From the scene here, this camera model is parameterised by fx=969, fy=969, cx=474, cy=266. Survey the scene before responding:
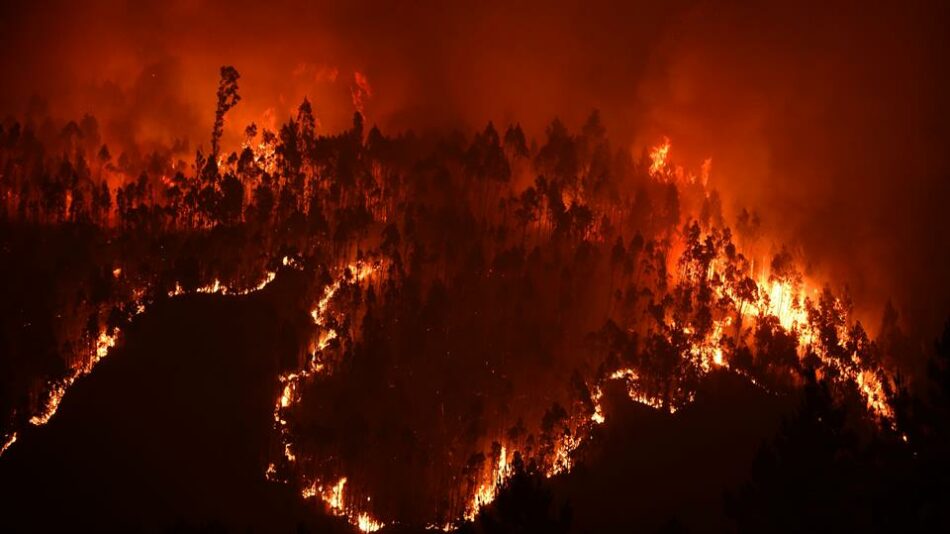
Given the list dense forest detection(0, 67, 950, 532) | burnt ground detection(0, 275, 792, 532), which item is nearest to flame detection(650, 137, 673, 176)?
dense forest detection(0, 67, 950, 532)

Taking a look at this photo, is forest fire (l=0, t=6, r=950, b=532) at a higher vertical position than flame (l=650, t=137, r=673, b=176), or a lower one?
lower

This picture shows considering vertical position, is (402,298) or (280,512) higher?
(402,298)

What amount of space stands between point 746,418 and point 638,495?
15.8 metres

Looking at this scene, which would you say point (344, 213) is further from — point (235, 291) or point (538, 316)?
point (538, 316)

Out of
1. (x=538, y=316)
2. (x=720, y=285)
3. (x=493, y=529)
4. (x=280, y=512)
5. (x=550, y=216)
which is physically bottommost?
(x=493, y=529)

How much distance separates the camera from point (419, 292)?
101m

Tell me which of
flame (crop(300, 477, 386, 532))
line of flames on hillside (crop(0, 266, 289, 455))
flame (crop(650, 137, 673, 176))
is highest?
flame (crop(650, 137, 673, 176))

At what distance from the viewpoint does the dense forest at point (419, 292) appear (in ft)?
277

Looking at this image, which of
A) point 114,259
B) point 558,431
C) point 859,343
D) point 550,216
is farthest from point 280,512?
point 859,343

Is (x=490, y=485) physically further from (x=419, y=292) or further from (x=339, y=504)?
(x=419, y=292)

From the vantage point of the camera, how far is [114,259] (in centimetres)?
10119

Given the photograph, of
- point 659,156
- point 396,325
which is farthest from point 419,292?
point 659,156

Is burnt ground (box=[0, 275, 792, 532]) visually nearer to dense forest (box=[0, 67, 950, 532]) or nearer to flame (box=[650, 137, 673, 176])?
dense forest (box=[0, 67, 950, 532])

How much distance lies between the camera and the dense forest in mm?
84500
